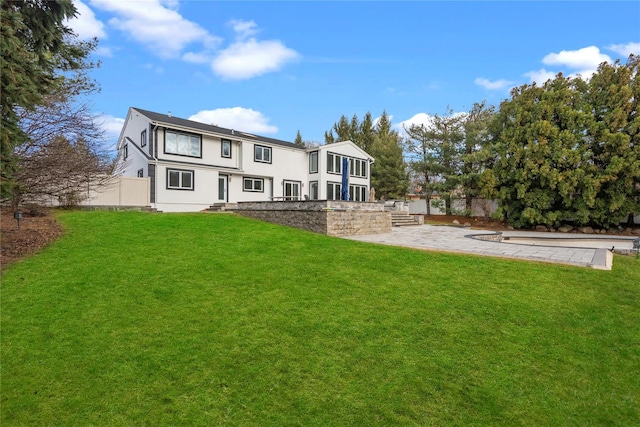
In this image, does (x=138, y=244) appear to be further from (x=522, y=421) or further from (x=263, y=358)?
(x=522, y=421)

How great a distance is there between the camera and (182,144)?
19.0 meters

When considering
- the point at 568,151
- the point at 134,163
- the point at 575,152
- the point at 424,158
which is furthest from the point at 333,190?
the point at 575,152

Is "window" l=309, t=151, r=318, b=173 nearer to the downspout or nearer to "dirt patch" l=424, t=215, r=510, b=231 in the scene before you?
"dirt patch" l=424, t=215, r=510, b=231

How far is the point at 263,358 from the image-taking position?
12.2 ft

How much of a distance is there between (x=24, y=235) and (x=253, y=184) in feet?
47.8

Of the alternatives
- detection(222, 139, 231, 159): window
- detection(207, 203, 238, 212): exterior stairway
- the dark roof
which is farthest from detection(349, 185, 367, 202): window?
detection(207, 203, 238, 212): exterior stairway

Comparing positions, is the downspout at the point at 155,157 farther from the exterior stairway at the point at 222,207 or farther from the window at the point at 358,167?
the window at the point at 358,167

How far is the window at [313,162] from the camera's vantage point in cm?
2498

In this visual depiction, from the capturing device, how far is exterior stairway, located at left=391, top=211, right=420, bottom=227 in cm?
1805

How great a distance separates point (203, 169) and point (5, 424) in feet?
59.0

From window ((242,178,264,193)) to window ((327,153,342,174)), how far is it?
5.55 meters

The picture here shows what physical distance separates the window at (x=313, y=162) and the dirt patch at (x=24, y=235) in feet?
55.0

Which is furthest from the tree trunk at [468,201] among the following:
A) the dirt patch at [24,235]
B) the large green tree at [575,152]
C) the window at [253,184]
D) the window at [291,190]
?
the dirt patch at [24,235]

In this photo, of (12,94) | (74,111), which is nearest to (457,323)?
(12,94)
